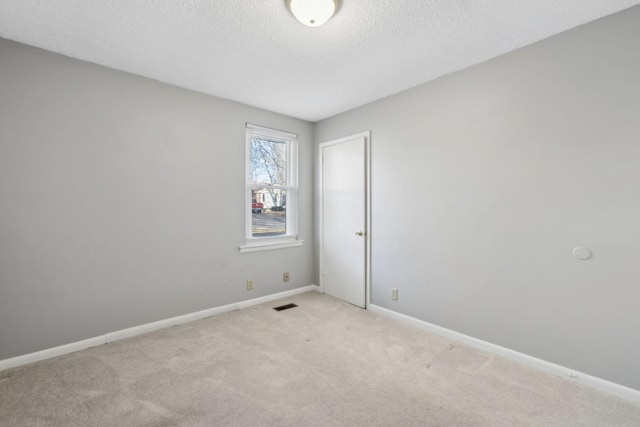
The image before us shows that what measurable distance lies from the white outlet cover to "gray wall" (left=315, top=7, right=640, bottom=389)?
3 centimetres

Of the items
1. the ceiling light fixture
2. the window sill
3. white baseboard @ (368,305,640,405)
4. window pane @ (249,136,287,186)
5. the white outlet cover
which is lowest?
white baseboard @ (368,305,640,405)

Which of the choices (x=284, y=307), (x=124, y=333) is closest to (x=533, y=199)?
(x=284, y=307)

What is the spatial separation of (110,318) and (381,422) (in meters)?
2.46

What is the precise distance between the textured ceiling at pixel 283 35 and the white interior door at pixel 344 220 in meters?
1.02

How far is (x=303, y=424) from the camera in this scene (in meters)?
1.62

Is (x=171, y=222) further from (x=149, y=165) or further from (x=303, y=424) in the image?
(x=303, y=424)

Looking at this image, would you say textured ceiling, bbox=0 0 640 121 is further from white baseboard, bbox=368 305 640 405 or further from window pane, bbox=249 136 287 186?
white baseboard, bbox=368 305 640 405

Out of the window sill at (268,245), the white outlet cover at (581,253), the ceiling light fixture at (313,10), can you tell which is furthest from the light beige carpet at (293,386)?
the ceiling light fixture at (313,10)

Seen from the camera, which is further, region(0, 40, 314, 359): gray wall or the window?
the window

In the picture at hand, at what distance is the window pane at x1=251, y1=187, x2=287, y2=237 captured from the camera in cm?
366

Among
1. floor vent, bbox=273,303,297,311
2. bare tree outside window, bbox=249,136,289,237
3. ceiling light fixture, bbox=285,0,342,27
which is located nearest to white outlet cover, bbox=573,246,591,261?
ceiling light fixture, bbox=285,0,342,27

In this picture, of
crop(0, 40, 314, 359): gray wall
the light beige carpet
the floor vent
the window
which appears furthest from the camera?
the window

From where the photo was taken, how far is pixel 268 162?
3793 millimetres

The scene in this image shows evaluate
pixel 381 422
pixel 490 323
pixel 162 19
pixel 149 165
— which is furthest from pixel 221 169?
pixel 490 323
